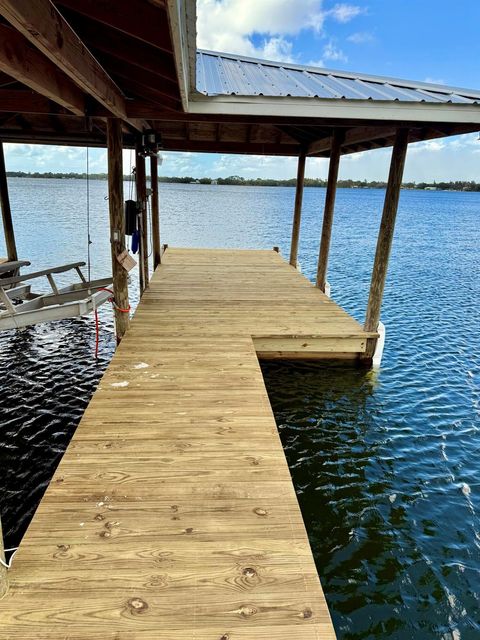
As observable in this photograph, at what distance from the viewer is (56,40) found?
Answer: 2.46 m

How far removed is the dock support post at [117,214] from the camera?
5.45 m

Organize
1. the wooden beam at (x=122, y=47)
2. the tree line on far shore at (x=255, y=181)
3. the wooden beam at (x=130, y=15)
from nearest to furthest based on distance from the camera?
the wooden beam at (x=130, y=15) → the wooden beam at (x=122, y=47) → the tree line on far shore at (x=255, y=181)

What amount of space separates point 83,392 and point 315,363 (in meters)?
3.55

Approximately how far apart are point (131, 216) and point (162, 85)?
2745 mm

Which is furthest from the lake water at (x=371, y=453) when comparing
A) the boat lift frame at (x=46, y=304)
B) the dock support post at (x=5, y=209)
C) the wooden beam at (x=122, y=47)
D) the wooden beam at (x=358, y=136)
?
the wooden beam at (x=122, y=47)

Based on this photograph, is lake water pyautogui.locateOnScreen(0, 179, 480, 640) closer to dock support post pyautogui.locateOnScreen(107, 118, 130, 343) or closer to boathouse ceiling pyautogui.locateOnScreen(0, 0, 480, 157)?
dock support post pyautogui.locateOnScreen(107, 118, 130, 343)

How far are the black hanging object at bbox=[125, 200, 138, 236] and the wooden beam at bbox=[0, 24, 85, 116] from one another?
2.46 meters

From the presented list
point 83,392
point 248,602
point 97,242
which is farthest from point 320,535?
point 97,242

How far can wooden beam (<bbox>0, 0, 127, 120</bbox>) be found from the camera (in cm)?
190

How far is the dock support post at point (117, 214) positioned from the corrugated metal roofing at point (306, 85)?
130 centimetres

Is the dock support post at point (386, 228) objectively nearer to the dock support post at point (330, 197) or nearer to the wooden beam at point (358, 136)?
the wooden beam at point (358, 136)

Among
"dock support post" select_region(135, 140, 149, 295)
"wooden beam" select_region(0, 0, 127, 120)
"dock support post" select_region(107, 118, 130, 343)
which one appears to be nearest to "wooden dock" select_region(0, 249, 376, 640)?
"dock support post" select_region(107, 118, 130, 343)

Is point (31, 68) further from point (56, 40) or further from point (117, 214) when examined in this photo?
point (117, 214)

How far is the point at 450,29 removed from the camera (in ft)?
157
